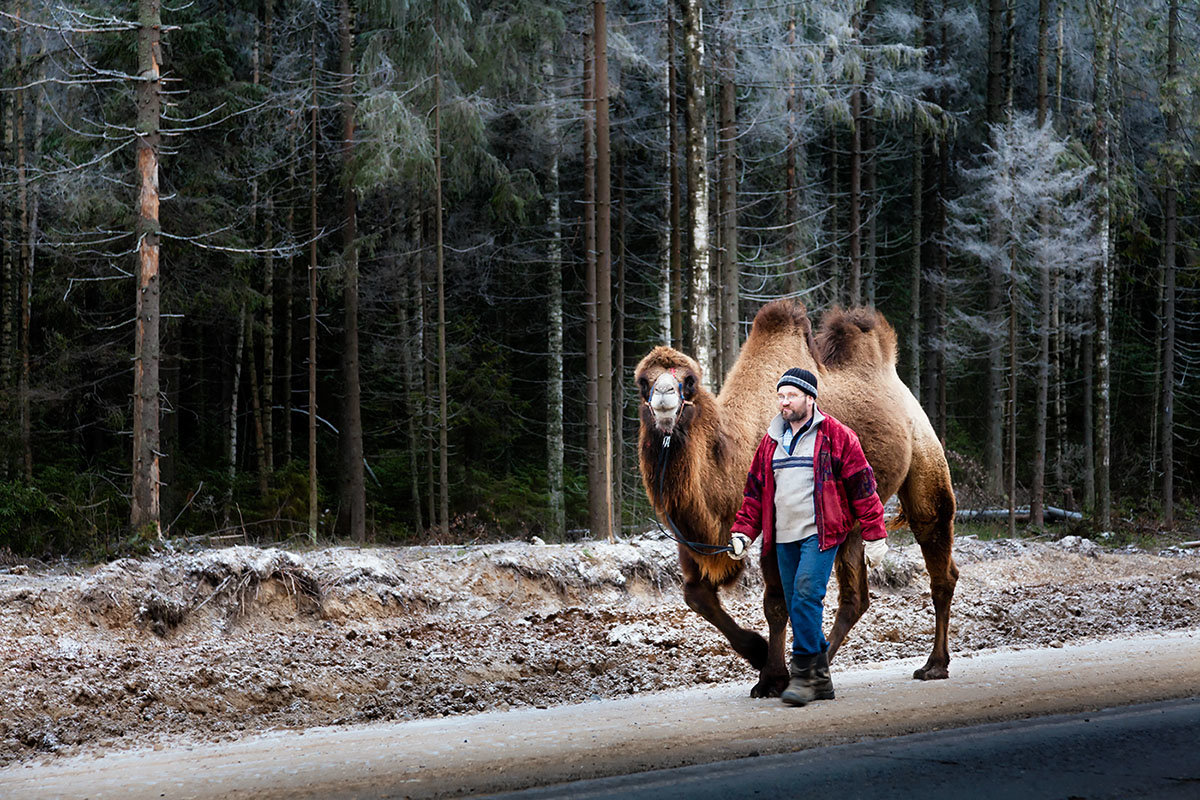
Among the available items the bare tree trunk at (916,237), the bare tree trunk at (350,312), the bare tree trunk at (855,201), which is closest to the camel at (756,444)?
the bare tree trunk at (350,312)

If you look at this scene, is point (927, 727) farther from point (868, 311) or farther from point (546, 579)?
point (546, 579)

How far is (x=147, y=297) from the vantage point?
538 inches

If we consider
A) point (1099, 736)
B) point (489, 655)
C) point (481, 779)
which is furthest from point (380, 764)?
point (1099, 736)

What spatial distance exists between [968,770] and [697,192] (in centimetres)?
1154

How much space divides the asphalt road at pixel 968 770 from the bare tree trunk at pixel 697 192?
30.3 ft

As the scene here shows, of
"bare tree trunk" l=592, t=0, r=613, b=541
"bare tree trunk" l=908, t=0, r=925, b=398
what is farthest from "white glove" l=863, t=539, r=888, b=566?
"bare tree trunk" l=908, t=0, r=925, b=398

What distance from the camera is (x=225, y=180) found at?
2064 centimetres

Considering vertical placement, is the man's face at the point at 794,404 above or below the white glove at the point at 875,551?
above

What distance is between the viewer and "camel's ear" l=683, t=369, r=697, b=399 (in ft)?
25.5

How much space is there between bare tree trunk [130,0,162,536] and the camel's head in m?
7.94

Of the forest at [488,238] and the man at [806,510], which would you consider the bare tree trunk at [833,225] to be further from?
the man at [806,510]

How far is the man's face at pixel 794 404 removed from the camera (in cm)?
748

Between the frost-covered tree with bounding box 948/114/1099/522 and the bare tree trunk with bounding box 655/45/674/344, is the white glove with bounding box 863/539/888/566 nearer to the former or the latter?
the frost-covered tree with bounding box 948/114/1099/522

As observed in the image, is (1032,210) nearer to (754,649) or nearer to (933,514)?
(933,514)
